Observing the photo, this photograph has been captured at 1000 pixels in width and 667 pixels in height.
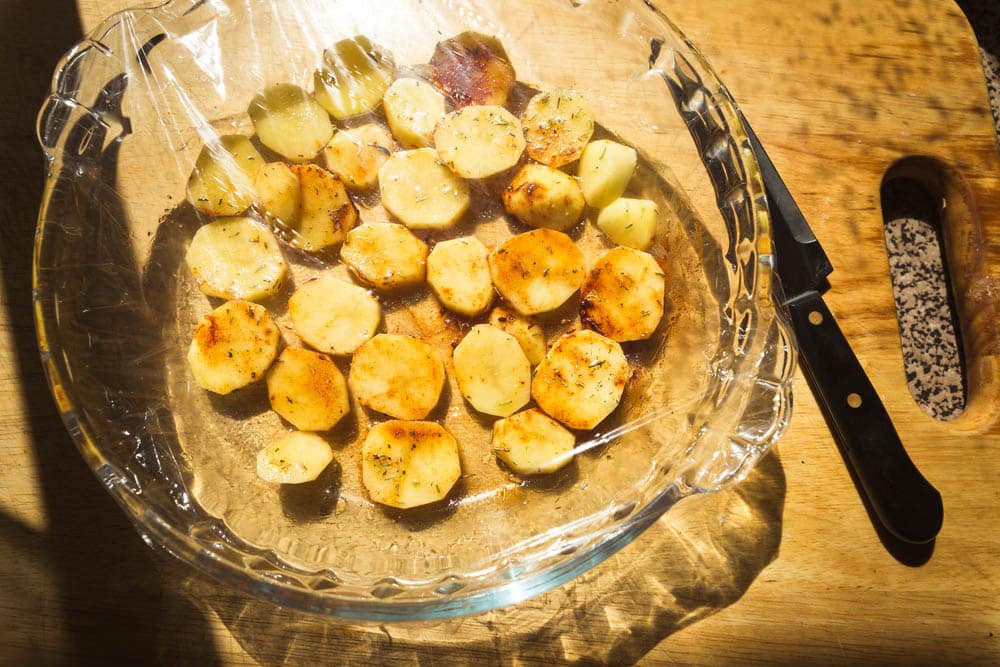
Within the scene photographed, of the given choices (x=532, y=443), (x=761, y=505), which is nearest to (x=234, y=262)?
(x=532, y=443)

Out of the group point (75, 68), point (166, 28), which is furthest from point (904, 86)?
point (75, 68)

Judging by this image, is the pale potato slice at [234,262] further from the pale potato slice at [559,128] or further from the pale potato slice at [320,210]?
the pale potato slice at [559,128]

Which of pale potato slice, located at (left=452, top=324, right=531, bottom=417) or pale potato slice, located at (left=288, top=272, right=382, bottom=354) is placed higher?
pale potato slice, located at (left=288, top=272, right=382, bottom=354)

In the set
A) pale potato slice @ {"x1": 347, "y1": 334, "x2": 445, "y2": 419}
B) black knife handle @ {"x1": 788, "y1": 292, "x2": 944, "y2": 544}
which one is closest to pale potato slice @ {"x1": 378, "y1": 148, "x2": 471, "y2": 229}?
pale potato slice @ {"x1": 347, "y1": 334, "x2": 445, "y2": 419}

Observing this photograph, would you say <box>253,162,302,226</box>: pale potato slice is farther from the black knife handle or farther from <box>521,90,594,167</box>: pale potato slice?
the black knife handle

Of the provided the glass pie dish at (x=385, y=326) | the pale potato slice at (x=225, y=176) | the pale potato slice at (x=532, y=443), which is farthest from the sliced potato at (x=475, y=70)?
the pale potato slice at (x=532, y=443)

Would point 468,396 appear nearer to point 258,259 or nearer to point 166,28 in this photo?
point 258,259

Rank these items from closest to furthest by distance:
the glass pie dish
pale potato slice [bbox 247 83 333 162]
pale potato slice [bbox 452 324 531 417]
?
1. the glass pie dish
2. pale potato slice [bbox 452 324 531 417]
3. pale potato slice [bbox 247 83 333 162]
